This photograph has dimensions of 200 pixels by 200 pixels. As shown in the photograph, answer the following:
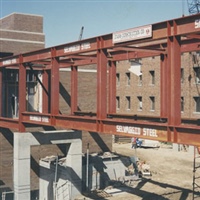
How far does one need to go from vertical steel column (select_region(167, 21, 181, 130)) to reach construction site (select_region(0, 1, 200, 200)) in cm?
4

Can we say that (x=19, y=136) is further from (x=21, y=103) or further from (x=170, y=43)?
(x=170, y=43)

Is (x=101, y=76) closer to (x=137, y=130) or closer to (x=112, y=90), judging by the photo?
(x=137, y=130)

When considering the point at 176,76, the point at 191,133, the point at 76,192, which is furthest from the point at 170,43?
the point at 76,192

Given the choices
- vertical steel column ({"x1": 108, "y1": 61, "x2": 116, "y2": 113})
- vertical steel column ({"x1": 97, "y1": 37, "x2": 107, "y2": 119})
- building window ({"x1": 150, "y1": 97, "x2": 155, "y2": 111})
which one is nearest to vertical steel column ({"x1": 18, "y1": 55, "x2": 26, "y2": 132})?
vertical steel column ({"x1": 108, "y1": 61, "x2": 116, "y2": 113})

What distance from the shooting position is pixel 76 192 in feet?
86.9

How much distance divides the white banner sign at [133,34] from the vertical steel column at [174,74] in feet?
3.92

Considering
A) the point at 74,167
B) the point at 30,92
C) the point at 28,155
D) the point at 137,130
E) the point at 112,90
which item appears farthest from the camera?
the point at 30,92

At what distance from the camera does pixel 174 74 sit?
42.4 ft

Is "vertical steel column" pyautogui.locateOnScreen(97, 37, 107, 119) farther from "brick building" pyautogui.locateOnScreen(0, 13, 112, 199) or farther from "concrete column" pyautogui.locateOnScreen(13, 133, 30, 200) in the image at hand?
"brick building" pyautogui.locateOnScreen(0, 13, 112, 199)

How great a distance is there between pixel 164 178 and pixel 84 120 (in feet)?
49.1

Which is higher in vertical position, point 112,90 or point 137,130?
point 112,90

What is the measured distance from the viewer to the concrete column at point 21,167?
75.9 ft

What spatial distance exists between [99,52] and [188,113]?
103 feet

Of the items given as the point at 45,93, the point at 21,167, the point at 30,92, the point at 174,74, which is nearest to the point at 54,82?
the point at 21,167
